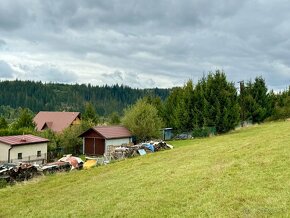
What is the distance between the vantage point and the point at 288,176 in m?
11.5

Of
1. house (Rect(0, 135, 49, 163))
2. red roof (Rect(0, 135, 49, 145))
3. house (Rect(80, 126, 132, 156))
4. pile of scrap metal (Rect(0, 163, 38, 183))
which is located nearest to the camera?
pile of scrap metal (Rect(0, 163, 38, 183))

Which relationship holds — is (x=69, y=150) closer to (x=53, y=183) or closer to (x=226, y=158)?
(x=53, y=183)

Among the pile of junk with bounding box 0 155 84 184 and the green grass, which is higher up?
the green grass

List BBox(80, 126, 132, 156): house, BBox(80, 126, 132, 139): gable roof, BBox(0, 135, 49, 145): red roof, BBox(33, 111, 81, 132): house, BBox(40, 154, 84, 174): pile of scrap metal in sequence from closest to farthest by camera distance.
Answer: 1. BBox(40, 154, 84, 174): pile of scrap metal
2. BBox(0, 135, 49, 145): red roof
3. BBox(80, 126, 132, 156): house
4. BBox(80, 126, 132, 139): gable roof
5. BBox(33, 111, 81, 132): house

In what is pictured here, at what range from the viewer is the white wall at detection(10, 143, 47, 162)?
1405 inches

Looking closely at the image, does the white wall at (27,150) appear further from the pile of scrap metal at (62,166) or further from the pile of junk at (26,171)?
the pile of junk at (26,171)

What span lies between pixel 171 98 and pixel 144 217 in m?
44.0

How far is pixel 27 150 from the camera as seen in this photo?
37438mm

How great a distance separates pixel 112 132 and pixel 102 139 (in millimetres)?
1696

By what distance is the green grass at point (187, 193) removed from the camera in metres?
9.55

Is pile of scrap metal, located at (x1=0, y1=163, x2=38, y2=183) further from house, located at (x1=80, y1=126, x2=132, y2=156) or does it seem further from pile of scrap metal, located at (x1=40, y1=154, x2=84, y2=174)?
house, located at (x1=80, y1=126, x2=132, y2=156)

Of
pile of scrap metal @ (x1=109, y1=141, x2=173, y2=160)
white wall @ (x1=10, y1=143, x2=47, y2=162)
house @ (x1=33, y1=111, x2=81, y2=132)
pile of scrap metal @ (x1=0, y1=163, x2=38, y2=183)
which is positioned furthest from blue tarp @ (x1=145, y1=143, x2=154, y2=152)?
house @ (x1=33, y1=111, x2=81, y2=132)

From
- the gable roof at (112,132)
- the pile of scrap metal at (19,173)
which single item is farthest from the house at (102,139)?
the pile of scrap metal at (19,173)

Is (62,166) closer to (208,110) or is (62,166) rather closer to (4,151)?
(4,151)
